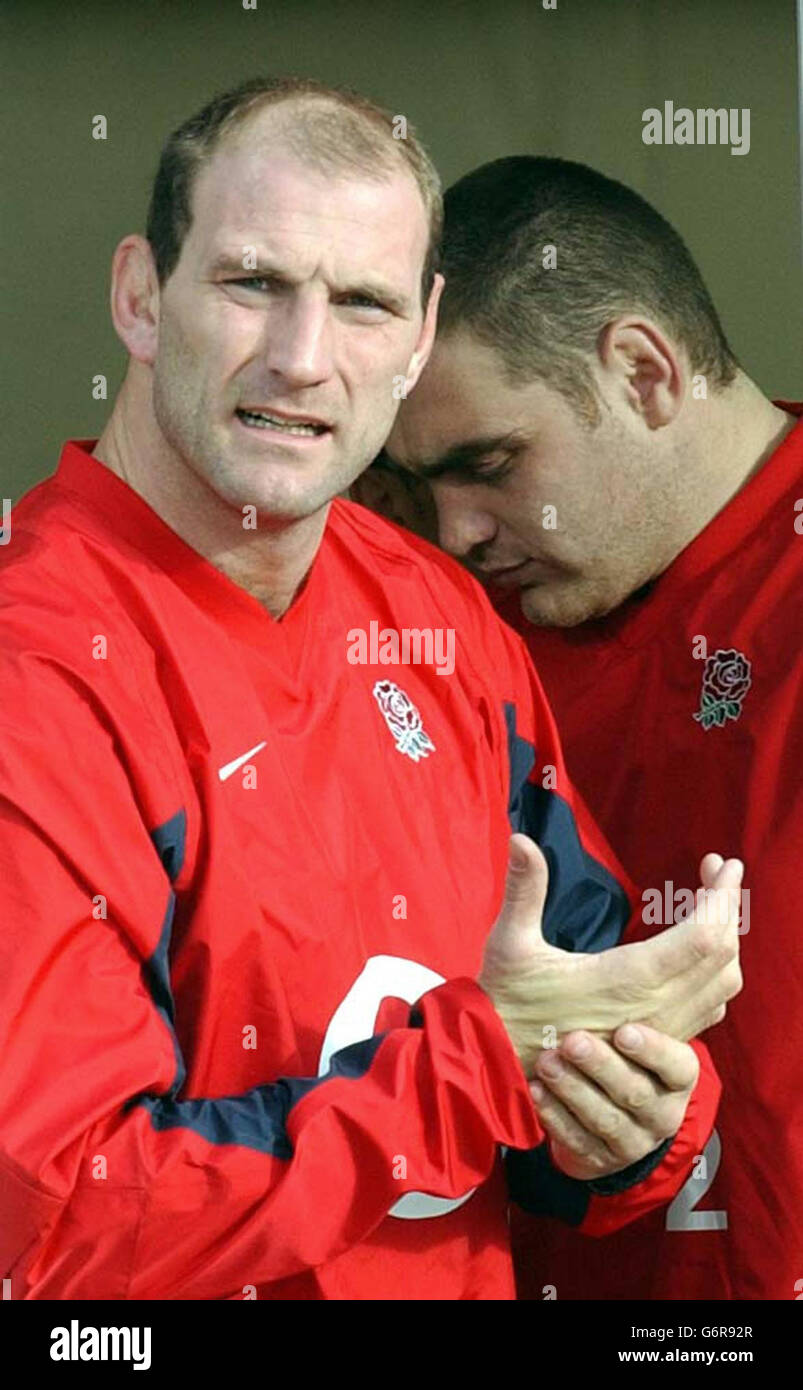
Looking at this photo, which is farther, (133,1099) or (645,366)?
(645,366)

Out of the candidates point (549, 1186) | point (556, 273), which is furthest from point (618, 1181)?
point (556, 273)

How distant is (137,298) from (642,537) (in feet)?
2.05

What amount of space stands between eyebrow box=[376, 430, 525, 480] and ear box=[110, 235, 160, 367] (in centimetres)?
47

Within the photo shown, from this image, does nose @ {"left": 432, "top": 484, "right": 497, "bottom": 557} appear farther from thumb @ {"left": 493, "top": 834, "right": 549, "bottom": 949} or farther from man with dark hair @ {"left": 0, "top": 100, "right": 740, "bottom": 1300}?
thumb @ {"left": 493, "top": 834, "right": 549, "bottom": 949}

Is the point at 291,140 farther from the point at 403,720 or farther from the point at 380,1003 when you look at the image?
the point at 380,1003

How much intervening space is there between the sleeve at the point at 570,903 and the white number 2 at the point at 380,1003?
96 millimetres

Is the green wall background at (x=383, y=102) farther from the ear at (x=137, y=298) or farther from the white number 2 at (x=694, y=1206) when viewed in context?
the white number 2 at (x=694, y=1206)

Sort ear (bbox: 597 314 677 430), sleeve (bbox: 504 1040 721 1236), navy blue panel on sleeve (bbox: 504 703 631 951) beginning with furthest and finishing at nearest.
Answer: ear (bbox: 597 314 677 430) → navy blue panel on sleeve (bbox: 504 703 631 951) → sleeve (bbox: 504 1040 721 1236)

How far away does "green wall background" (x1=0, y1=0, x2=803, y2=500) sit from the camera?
1967 mm

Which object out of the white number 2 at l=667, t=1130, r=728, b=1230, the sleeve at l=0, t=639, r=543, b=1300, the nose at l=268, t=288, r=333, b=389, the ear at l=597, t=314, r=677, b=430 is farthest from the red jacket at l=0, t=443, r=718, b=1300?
the ear at l=597, t=314, r=677, b=430

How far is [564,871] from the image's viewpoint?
169 centimetres

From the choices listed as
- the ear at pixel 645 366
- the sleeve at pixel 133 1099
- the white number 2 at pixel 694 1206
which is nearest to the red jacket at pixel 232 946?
the sleeve at pixel 133 1099

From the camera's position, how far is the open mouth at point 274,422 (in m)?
1.44
